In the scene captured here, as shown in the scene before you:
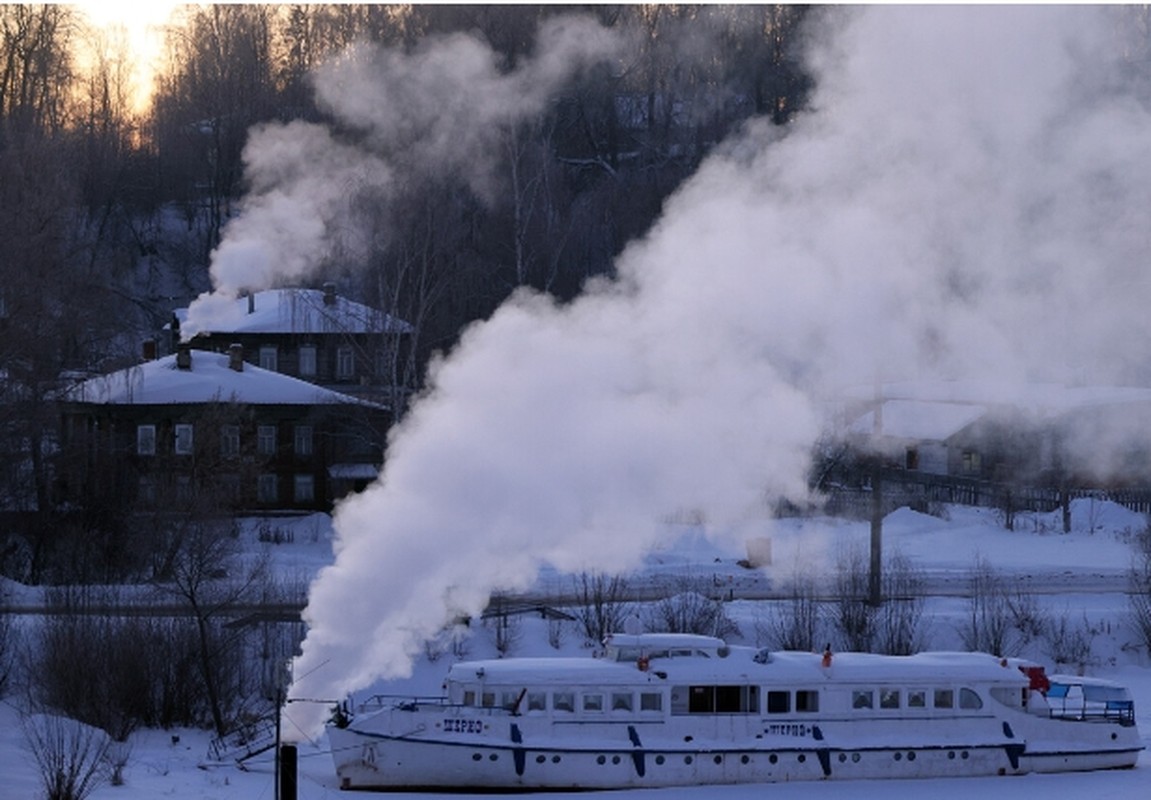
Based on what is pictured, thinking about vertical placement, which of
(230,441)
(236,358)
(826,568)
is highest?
(236,358)

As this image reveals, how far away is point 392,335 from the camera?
55.9 m

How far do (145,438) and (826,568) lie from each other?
25.0 m

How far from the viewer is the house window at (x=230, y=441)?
5294 centimetres

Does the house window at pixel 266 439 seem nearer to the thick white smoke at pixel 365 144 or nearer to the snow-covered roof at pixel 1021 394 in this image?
the thick white smoke at pixel 365 144

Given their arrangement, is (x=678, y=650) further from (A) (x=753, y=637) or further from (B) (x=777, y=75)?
(B) (x=777, y=75)

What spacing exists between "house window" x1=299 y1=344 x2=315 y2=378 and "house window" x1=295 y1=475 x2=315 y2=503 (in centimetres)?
1205

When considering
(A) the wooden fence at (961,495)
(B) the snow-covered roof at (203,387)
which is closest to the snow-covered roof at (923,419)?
(A) the wooden fence at (961,495)

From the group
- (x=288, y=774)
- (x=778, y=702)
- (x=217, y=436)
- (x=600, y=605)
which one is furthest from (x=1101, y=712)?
(x=217, y=436)

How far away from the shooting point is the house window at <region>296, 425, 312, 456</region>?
188 feet

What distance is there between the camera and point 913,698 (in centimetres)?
2900

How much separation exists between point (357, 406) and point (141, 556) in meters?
14.6

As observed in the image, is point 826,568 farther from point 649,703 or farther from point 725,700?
point 649,703

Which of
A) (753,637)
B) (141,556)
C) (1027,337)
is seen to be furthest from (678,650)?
(1027,337)

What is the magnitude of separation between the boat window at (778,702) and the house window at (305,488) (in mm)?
31865
